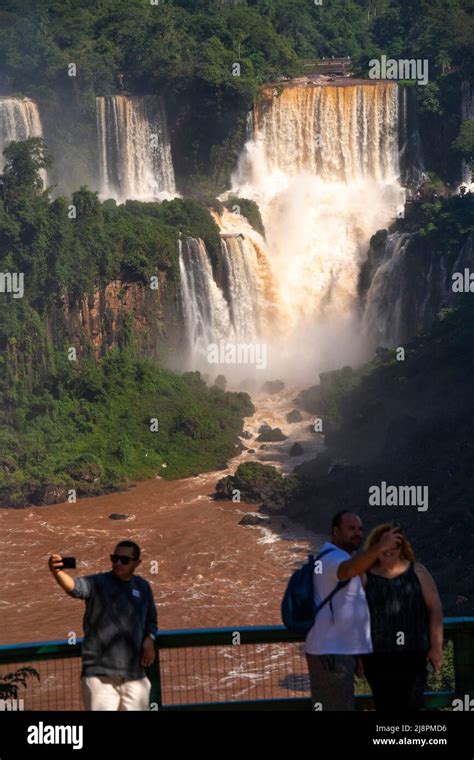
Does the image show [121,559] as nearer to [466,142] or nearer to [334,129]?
[466,142]

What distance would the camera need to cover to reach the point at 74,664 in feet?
52.5

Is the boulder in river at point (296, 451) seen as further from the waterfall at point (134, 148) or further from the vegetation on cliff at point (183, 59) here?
the waterfall at point (134, 148)

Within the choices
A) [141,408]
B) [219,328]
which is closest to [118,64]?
[219,328]

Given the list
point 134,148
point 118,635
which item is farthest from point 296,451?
point 118,635

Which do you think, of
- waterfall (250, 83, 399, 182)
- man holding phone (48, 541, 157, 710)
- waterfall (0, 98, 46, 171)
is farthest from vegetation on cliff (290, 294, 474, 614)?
man holding phone (48, 541, 157, 710)

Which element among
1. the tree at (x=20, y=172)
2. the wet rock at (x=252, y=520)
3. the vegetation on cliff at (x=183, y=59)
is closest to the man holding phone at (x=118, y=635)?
the wet rock at (x=252, y=520)

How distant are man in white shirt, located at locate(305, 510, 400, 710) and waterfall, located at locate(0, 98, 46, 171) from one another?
5487 cm

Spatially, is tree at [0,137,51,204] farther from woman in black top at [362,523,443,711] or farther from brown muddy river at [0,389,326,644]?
woman in black top at [362,523,443,711]

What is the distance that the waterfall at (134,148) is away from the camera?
70.8 metres

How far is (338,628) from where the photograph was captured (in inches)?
549

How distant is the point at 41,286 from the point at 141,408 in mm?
5998

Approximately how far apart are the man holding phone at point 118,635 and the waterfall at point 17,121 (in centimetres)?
5419

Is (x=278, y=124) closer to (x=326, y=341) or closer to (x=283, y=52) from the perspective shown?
(x=283, y=52)

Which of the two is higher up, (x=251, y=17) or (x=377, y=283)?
(x=251, y=17)
